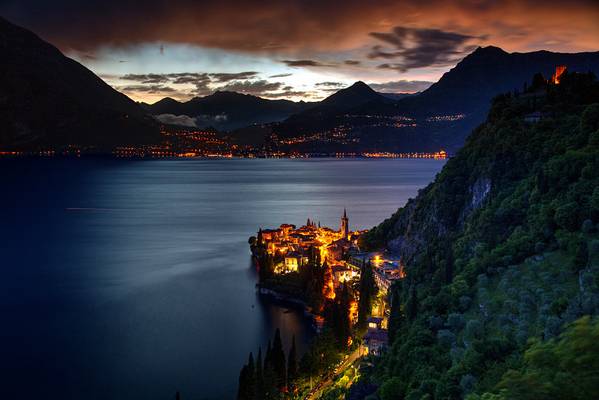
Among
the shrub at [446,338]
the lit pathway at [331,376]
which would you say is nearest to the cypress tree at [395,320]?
the lit pathway at [331,376]

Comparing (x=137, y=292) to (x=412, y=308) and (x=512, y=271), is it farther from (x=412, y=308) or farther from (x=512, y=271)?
(x=512, y=271)

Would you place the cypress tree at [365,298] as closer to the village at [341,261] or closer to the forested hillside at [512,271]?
the village at [341,261]

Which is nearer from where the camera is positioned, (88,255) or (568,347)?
(568,347)

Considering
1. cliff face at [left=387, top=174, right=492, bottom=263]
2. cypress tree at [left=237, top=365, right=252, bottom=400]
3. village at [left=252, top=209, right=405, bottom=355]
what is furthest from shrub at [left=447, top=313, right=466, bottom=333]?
cliff face at [left=387, top=174, right=492, bottom=263]

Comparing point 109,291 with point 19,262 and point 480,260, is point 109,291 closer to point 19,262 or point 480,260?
point 19,262

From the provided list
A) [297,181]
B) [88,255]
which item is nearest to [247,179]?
[297,181]

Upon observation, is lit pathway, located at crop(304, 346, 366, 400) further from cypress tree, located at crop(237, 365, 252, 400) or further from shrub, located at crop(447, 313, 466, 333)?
shrub, located at crop(447, 313, 466, 333)
